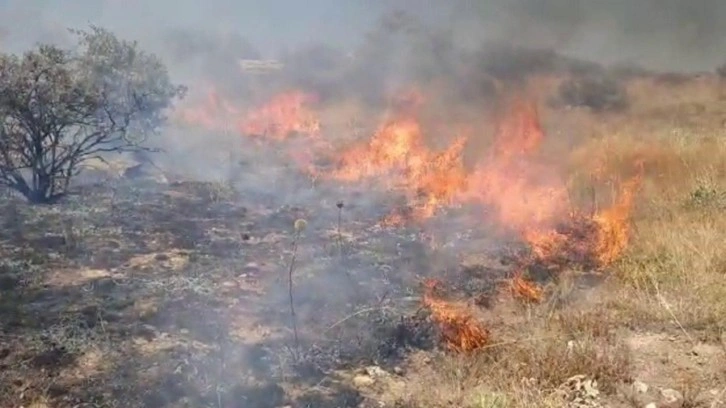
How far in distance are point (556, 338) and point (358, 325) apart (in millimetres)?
1845

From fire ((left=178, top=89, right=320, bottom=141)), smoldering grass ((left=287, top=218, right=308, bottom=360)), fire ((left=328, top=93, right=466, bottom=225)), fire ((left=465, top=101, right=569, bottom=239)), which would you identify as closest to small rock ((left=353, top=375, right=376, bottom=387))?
smoldering grass ((left=287, top=218, right=308, bottom=360))

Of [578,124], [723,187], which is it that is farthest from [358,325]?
[578,124]

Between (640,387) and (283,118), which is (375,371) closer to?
(640,387)

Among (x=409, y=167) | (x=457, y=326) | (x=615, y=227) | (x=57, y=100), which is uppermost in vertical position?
(x=57, y=100)

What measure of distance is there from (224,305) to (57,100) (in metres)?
4.95

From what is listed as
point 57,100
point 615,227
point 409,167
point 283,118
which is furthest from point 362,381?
point 283,118

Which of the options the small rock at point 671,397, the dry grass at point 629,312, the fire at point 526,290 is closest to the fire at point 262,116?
the dry grass at point 629,312

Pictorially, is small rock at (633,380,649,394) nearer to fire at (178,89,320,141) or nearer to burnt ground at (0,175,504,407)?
burnt ground at (0,175,504,407)

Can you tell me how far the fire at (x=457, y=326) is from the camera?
18.4 ft

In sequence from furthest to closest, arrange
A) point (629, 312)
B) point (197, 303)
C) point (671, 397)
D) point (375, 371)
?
point (197, 303), point (629, 312), point (375, 371), point (671, 397)

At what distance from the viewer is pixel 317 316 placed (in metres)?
6.27

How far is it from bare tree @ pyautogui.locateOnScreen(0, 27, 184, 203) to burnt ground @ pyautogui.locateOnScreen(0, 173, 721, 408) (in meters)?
0.67

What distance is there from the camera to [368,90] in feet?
63.6

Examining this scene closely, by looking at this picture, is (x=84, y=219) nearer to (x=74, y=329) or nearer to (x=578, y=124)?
(x=74, y=329)
